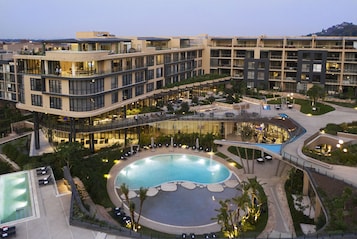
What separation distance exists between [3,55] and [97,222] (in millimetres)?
52267

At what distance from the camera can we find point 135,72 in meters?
52.9

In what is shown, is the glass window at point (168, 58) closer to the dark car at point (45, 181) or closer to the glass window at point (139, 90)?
the glass window at point (139, 90)

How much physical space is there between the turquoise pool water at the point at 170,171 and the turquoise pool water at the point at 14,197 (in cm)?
888

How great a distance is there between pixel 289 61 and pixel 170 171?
44971mm

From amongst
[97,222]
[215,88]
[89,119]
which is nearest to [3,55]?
[89,119]

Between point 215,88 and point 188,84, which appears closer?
point 188,84

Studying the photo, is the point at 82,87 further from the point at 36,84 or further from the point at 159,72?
the point at 159,72

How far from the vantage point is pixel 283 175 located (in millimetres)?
38094

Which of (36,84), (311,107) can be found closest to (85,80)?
(36,84)

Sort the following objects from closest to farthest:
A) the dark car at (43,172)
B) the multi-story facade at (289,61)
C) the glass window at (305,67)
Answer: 1. the dark car at (43,172)
2. the multi-story facade at (289,61)
3. the glass window at (305,67)

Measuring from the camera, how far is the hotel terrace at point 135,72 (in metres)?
42.9

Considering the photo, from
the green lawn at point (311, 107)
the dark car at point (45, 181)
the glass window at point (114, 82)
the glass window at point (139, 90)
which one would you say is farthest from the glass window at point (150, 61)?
the dark car at point (45, 181)

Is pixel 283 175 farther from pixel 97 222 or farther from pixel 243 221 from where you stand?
pixel 97 222

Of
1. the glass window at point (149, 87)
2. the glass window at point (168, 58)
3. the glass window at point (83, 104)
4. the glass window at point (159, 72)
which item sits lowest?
the glass window at point (83, 104)
